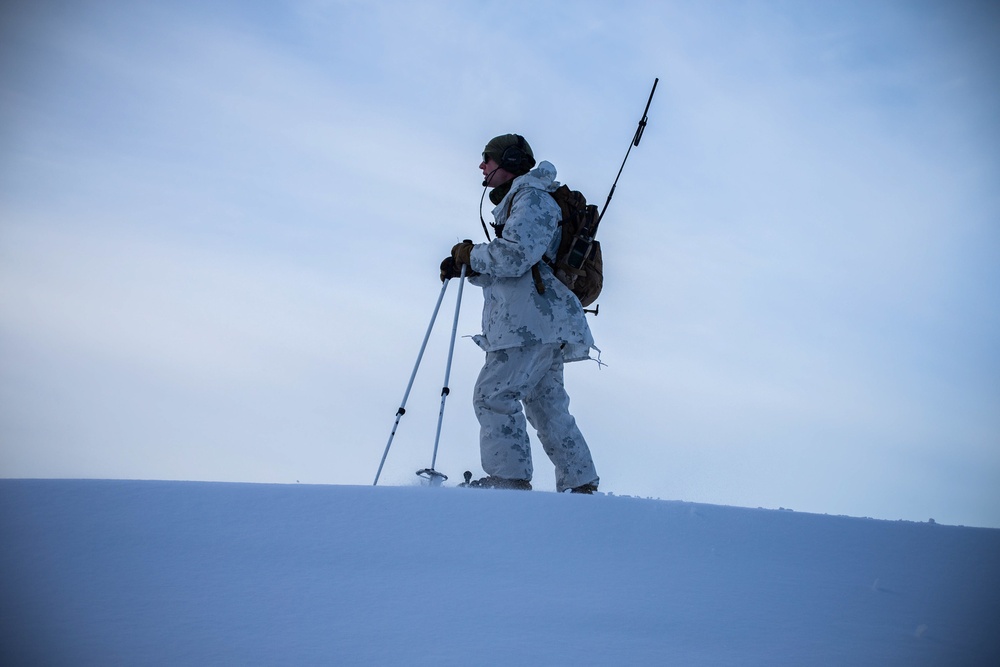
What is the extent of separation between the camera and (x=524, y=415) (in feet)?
17.7

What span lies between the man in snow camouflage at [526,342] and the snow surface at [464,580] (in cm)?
135

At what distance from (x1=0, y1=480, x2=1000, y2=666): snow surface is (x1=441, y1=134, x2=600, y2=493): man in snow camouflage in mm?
1346

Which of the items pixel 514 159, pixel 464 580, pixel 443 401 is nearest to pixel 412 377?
pixel 443 401

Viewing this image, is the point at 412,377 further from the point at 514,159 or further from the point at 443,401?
the point at 514,159

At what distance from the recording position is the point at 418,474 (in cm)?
511

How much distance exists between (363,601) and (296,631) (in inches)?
11.5

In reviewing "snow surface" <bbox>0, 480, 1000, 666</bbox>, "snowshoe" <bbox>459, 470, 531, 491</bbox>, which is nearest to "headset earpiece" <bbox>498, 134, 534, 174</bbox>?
"snowshoe" <bbox>459, 470, 531, 491</bbox>

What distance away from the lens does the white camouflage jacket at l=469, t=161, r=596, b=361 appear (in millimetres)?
5203

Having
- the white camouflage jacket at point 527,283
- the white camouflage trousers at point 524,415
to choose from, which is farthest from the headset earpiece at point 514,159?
the white camouflage trousers at point 524,415

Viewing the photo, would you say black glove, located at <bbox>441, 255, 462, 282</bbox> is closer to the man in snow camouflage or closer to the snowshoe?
the man in snow camouflage

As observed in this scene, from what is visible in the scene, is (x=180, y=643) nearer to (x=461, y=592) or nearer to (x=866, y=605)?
(x=461, y=592)

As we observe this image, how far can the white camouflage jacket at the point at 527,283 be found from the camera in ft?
17.1

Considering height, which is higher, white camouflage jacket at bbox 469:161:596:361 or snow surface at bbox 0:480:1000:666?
white camouflage jacket at bbox 469:161:596:361

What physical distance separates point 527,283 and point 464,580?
267 centimetres
